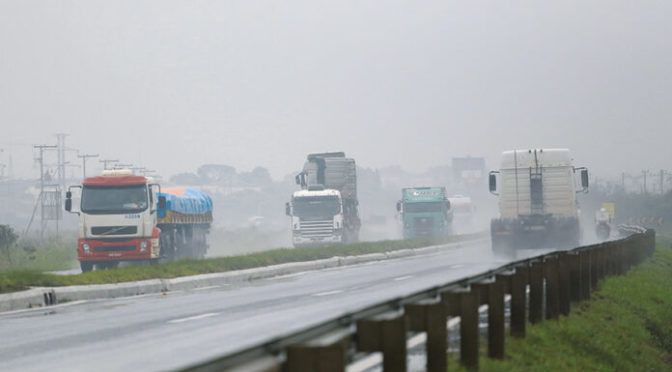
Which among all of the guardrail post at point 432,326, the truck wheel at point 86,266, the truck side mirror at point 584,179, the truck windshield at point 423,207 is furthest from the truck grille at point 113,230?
Answer: the truck windshield at point 423,207

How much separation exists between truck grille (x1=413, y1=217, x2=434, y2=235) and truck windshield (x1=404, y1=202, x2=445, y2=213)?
0.53 m

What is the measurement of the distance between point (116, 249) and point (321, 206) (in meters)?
18.4

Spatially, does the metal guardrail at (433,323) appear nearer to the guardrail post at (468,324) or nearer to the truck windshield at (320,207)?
the guardrail post at (468,324)

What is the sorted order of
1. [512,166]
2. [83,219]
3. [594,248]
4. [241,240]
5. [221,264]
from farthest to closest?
[241,240]
[512,166]
[83,219]
[221,264]
[594,248]

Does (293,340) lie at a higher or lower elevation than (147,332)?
higher

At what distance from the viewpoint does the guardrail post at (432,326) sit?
6.66 m

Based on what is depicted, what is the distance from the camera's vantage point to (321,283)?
2411 cm

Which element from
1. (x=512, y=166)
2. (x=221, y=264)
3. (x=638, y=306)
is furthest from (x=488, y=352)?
(x=512, y=166)

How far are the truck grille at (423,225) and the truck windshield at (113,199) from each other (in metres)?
32.2

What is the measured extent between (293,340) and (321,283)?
19.5 metres

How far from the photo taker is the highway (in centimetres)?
1073

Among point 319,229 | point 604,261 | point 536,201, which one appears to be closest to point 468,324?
point 604,261

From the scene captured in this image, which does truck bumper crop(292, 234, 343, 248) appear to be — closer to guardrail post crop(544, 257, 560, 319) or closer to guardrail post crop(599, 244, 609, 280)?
guardrail post crop(599, 244, 609, 280)

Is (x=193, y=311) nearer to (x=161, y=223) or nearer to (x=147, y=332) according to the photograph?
(x=147, y=332)
